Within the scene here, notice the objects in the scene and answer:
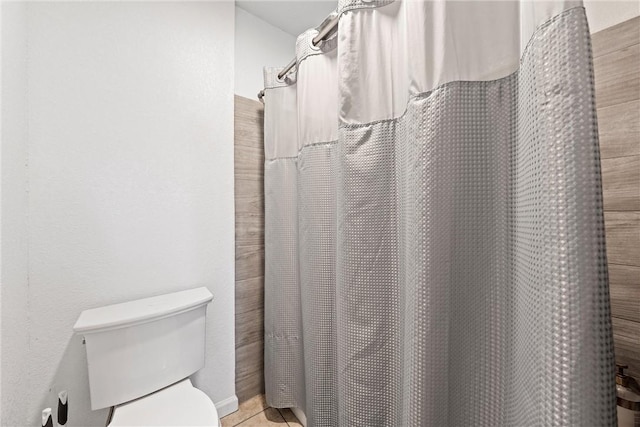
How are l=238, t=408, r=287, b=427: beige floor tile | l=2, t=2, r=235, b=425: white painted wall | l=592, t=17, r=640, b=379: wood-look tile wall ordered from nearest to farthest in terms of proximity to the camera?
1. l=592, t=17, r=640, b=379: wood-look tile wall
2. l=2, t=2, r=235, b=425: white painted wall
3. l=238, t=408, r=287, b=427: beige floor tile

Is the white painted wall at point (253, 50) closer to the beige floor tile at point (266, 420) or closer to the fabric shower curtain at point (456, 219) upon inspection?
the fabric shower curtain at point (456, 219)

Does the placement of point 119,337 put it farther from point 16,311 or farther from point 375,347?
point 375,347

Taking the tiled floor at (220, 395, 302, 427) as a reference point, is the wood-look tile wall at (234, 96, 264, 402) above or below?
above

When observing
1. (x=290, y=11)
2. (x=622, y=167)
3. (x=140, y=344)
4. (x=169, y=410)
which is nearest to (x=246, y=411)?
(x=169, y=410)

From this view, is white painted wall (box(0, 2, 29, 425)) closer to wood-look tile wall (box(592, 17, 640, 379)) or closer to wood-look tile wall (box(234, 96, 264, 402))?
wood-look tile wall (box(234, 96, 264, 402))

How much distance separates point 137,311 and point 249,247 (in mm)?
682

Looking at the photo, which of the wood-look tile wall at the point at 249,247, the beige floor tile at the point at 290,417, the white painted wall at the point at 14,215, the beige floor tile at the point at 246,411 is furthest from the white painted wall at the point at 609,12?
the beige floor tile at the point at 246,411

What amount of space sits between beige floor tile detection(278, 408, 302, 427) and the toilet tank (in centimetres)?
64

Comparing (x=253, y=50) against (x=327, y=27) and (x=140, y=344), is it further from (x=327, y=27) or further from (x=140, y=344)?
(x=140, y=344)

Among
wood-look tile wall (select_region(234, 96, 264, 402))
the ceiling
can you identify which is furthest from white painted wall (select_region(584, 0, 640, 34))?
wood-look tile wall (select_region(234, 96, 264, 402))

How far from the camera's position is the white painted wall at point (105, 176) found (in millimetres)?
1012

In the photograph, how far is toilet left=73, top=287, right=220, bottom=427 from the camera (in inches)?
41.6

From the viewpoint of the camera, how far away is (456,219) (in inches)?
28.9

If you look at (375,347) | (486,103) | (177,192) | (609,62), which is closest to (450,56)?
(486,103)
